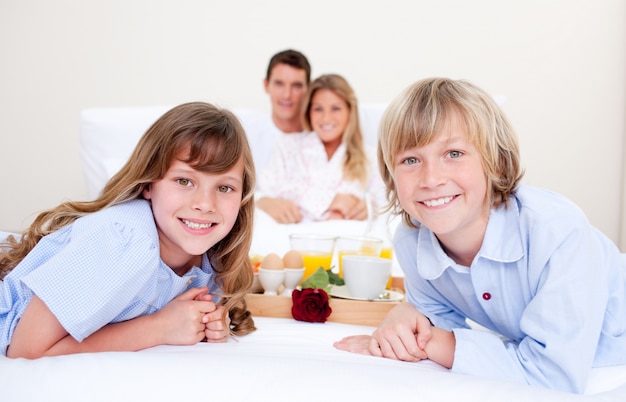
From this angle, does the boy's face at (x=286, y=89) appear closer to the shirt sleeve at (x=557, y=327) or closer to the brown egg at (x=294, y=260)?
the brown egg at (x=294, y=260)

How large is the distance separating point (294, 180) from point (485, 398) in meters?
2.46

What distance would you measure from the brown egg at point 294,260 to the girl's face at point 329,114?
1.64m

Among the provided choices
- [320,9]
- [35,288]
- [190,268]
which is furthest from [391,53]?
[35,288]

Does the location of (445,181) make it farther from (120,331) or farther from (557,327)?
(120,331)

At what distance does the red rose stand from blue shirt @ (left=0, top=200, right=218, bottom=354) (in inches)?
13.1

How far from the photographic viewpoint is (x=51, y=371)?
100 centimetres

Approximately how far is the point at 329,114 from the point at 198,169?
78.9 inches

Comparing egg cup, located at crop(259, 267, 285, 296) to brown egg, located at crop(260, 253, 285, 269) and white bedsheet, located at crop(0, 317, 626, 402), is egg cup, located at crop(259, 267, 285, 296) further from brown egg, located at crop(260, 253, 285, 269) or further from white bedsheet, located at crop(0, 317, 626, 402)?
white bedsheet, located at crop(0, 317, 626, 402)

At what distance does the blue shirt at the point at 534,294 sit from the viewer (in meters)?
1.15

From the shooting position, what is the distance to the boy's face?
3441mm

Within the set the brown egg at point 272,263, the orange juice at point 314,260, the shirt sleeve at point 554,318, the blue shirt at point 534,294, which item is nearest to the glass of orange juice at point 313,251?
the orange juice at point 314,260

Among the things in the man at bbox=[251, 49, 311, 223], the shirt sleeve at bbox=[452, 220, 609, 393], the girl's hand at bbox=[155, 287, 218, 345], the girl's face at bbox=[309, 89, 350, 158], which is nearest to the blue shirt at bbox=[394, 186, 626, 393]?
the shirt sleeve at bbox=[452, 220, 609, 393]

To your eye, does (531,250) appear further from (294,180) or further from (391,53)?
(391,53)

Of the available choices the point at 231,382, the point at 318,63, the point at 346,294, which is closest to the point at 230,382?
the point at 231,382
